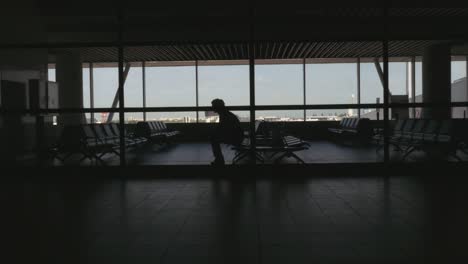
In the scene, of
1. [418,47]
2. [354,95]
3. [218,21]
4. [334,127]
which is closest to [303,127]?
[334,127]

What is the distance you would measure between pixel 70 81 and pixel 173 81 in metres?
3.54

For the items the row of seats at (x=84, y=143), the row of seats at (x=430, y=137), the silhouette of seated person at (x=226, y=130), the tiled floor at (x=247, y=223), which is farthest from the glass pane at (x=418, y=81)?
the row of seats at (x=84, y=143)

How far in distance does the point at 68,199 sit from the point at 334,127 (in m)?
11.2

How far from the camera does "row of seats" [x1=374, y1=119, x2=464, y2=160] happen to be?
20.3ft

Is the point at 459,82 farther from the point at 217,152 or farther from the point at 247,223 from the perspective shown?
the point at 247,223

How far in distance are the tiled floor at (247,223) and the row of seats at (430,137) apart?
167cm

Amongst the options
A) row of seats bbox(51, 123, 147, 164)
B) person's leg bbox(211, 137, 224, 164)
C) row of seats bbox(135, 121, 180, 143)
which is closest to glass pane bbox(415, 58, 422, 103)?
row of seats bbox(135, 121, 180, 143)

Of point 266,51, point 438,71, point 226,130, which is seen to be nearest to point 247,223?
point 226,130

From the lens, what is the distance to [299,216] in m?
3.21

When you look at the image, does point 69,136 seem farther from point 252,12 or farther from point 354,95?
point 354,95

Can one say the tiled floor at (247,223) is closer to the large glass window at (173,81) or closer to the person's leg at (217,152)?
the person's leg at (217,152)

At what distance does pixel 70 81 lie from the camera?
13242mm

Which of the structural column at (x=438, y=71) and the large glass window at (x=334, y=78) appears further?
the large glass window at (x=334, y=78)

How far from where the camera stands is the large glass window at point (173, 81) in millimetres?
13141
